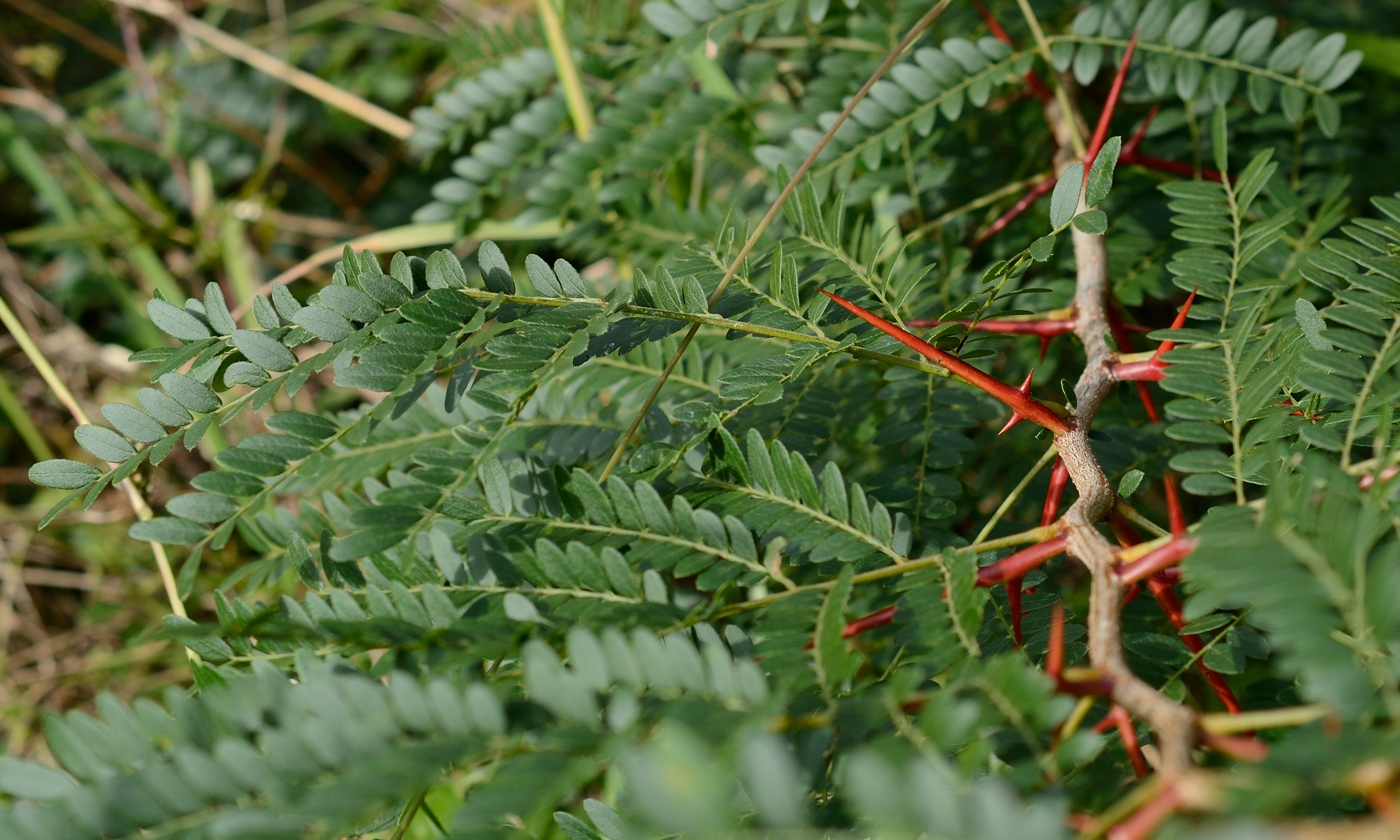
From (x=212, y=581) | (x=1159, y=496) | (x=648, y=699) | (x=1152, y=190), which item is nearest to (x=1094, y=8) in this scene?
(x=1152, y=190)

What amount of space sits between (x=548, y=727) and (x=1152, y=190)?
4.00 ft

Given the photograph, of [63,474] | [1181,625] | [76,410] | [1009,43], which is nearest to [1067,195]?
[1181,625]

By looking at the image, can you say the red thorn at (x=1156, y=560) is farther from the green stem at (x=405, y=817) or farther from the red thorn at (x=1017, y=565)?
the green stem at (x=405, y=817)

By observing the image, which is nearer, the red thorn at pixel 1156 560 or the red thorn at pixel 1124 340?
the red thorn at pixel 1156 560

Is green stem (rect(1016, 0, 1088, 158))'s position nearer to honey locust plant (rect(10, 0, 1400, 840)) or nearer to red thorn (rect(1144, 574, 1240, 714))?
honey locust plant (rect(10, 0, 1400, 840))

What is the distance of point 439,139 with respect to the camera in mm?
1594

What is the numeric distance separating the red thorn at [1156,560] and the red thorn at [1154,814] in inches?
7.7

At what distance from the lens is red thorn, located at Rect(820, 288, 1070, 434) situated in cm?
80

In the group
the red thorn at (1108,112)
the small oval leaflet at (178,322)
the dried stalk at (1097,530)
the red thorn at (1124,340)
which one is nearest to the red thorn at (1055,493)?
the dried stalk at (1097,530)

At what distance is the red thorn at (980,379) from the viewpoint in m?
0.80

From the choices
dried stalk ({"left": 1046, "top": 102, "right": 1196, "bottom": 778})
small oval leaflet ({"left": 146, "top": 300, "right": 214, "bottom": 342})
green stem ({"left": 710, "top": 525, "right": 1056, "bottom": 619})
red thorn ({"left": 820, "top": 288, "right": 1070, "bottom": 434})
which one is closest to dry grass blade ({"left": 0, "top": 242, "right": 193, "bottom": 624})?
small oval leaflet ({"left": 146, "top": 300, "right": 214, "bottom": 342})

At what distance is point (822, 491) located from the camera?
Result: 2.89ft

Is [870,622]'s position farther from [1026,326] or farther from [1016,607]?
[1026,326]

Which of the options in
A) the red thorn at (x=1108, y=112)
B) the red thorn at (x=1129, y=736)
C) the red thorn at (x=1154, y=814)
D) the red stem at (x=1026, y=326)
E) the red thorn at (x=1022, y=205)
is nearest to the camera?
the red thorn at (x=1154, y=814)
